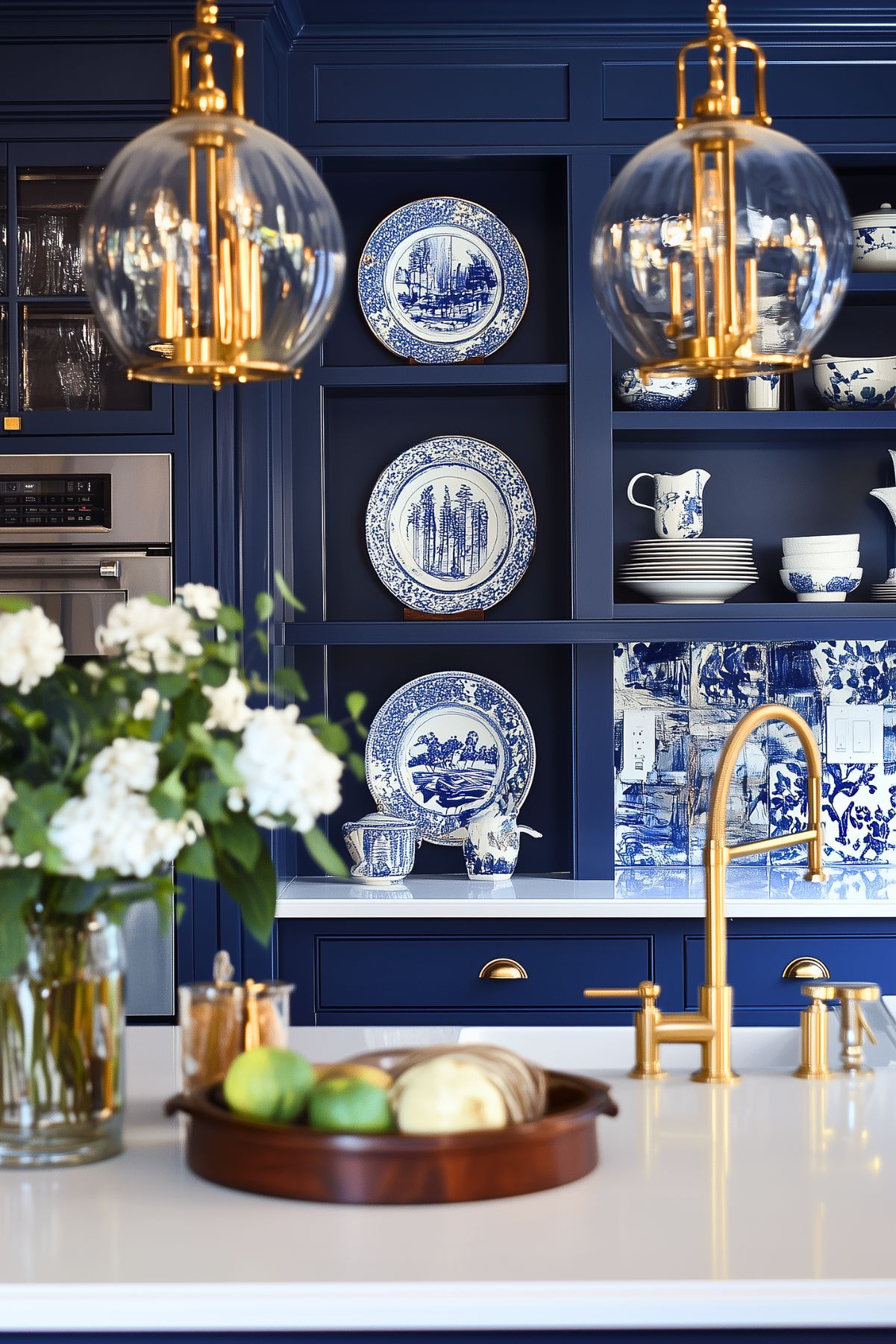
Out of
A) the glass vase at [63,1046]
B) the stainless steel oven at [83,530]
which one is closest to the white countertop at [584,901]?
the stainless steel oven at [83,530]

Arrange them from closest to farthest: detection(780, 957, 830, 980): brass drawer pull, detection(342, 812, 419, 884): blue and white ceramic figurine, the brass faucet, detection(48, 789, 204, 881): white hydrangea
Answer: detection(48, 789, 204, 881): white hydrangea → the brass faucet → detection(780, 957, 830, 980): brass drawer pull → detection(342, 812, 419, 884): blue and white ceramic figurine

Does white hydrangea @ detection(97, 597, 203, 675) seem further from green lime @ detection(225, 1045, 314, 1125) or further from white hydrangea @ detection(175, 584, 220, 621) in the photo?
green lime @ detection(225, 1045, 314, 1125)

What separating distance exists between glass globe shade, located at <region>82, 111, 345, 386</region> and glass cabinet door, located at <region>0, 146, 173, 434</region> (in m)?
1.58

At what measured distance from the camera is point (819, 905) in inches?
106

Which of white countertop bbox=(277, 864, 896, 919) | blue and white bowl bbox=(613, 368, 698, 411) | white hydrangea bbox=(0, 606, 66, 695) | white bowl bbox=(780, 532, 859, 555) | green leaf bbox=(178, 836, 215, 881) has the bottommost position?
white countertop bbox=(277, 864, 896, 919)

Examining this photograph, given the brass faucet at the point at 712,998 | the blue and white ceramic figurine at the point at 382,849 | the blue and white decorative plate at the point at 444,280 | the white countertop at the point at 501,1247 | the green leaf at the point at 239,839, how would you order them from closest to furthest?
the white countertop at the point at 501,1247
the green leaf at the point at 239,839
the brass faucet at the point at 712,998
the blue and white ceramic figurine at the point at 382,849
the blue and white decorative plate at the point at 444,280

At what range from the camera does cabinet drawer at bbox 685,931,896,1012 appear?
2.74m

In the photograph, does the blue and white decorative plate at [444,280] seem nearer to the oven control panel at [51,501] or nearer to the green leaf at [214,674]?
the oven control panel at [51,501]

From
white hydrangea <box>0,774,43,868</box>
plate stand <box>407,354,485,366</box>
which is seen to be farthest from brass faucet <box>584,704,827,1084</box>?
plate stand <box>407,354,485,366</box>

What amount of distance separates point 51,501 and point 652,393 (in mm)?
1249

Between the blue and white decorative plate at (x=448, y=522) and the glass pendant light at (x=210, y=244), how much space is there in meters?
1.96

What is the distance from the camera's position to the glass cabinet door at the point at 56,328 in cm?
280

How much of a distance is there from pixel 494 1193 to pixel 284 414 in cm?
215

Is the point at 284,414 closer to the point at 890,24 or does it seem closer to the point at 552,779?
the point at 552,779
